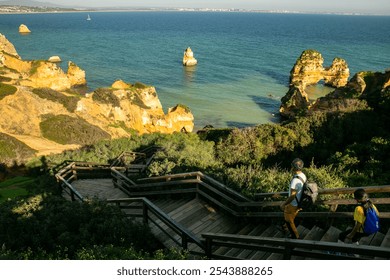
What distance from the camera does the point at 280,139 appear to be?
671 inches

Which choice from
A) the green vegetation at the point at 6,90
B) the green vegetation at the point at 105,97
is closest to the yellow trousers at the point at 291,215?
the green vegetation at the point at 6,90

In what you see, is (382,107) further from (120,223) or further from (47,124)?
(47,124)

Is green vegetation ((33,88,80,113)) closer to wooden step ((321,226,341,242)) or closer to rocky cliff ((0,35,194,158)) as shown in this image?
rocky cliff ((0,35,194,158))

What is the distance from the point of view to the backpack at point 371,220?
15.3 feet

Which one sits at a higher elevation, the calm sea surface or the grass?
the calm sea surface

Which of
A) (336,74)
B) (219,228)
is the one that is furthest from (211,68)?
(219,228)

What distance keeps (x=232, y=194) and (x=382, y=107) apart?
15.4 metres

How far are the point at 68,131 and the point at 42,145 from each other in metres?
2.61

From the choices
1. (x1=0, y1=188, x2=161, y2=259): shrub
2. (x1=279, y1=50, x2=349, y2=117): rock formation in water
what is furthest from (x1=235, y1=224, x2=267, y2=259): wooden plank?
(x1=279, y1=50, x2=349, y2=117): rock formation in water

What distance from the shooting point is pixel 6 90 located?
23.9m

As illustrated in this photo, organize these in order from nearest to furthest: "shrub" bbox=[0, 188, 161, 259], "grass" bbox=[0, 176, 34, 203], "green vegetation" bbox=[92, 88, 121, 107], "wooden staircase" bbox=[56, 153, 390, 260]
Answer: "wooden staircase" bbox=[56, 153, 390, 260], "shrub" bbox=[0, 188, 161, 259], "grass" bbox=[0, 176, 34, 203], "green vegetation" bbox=[92, 88, 121, 107]

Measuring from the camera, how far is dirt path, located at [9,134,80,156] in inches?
799

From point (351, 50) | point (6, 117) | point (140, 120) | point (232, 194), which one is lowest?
point (140, 120)
